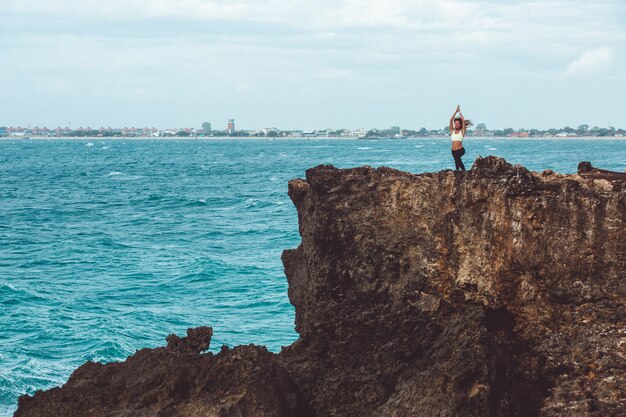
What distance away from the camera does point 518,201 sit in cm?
1108

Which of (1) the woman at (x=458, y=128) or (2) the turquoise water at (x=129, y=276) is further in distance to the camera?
(2) the turquoise water at (x=129, y=276)

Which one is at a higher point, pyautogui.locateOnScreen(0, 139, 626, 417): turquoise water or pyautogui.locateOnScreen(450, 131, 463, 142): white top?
pyautogui.locateOnScreen(450, 131, 463, 142): white top

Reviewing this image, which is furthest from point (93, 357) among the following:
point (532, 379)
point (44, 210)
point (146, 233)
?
point (44, 210)

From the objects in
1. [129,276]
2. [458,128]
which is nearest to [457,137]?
[458,128]

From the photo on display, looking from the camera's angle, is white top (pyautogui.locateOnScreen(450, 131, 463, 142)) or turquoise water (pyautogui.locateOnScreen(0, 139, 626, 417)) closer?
white top (pyautogui.locateOnScreen(450, 131, 463, 142))

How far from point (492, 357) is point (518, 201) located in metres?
2.06

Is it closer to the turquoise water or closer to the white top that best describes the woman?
the white top

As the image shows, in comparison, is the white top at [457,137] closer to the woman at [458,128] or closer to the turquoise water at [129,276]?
the woman at [458,128]

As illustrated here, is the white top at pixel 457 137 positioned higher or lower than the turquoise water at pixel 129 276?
higher

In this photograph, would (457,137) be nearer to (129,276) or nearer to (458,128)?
(458,128)

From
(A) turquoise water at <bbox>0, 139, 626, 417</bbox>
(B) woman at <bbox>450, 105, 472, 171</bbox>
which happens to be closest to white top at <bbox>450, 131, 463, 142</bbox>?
(B) woman at <bbox>450, 105, 472, 171</bbox>

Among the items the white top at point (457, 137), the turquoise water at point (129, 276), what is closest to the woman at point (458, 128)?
the white top at point (457, 137)

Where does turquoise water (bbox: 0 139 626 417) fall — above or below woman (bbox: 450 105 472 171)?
below

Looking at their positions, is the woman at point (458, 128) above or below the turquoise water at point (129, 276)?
above
